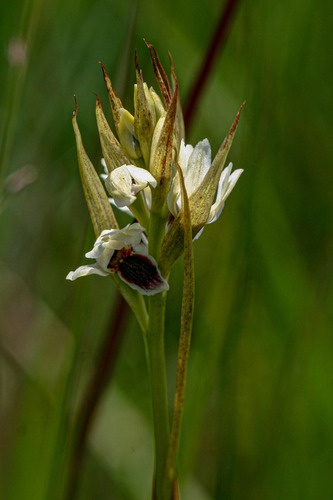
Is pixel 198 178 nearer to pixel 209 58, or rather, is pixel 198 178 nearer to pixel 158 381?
pixel 158 381

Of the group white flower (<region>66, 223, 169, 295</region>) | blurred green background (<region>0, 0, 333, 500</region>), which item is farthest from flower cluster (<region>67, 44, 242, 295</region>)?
blurred green background (<region>0, 0, 333, 500</region>)

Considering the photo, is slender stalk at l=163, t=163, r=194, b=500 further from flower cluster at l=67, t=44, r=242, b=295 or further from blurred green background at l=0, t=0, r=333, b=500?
blurred green background at l=0, t=0, r=333, b=500

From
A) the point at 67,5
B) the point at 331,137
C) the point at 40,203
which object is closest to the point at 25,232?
the point at 40,203

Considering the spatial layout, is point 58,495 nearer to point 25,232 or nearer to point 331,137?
point 25,232

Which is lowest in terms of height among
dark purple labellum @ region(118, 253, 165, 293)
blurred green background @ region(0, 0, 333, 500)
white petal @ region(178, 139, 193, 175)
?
blurred green background @ region(0, 0, 333, 500)

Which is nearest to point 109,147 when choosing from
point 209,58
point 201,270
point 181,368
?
point 181,368
